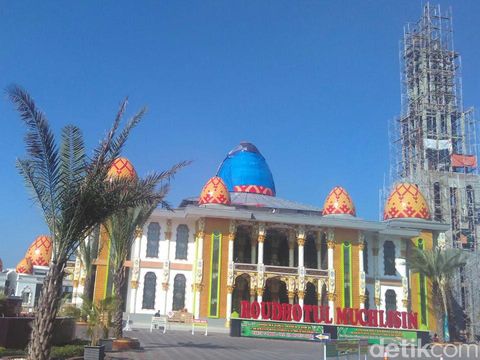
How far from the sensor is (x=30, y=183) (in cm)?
1312

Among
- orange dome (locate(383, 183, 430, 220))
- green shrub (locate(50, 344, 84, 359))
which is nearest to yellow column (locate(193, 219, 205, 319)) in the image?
orange dome (locate(383, 183, 430, 220))

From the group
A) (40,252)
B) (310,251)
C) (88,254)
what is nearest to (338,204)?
(310,251)

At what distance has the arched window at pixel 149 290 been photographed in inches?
1428

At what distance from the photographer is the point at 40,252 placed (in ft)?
167

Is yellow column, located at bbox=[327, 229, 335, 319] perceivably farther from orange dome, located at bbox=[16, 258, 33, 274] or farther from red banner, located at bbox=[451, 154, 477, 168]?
orange dome, located at bbox=[16, 258, 33, 274]

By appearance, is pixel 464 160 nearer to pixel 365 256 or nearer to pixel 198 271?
pixel 365 256

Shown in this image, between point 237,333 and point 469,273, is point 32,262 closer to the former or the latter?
point 237,333

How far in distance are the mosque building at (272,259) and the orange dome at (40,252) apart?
13.9m

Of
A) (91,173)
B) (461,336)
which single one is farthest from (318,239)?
(91,173)

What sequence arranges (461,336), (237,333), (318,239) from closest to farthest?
(237,333) < (318,239) < (461,336)

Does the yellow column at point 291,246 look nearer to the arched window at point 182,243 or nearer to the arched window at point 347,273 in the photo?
the arched window at point 347,273

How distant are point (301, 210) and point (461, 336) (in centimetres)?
1632

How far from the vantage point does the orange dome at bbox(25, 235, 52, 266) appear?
50719 millimetres

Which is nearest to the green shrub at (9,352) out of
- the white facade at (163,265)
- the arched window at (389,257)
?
the white facade at (163,265)
